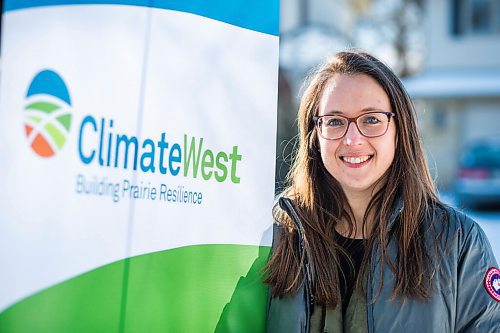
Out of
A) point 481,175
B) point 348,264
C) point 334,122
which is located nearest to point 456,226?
point 348,264

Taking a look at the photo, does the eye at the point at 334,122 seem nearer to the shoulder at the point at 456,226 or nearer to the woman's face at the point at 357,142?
the woman's face at the point at 357,142

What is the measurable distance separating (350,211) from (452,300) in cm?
47

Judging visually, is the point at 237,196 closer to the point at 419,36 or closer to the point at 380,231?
the point at 380,231

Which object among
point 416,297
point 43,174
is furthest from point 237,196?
point 43,174

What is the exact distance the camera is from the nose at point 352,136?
2320 millimetres

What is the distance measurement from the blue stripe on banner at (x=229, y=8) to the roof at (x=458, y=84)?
16727 millimetres

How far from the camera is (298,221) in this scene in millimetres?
2441

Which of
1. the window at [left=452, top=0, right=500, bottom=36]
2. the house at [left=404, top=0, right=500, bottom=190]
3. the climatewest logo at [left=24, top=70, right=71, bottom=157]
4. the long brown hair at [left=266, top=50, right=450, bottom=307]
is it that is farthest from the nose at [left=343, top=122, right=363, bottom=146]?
the window at [left=452, top=0, right=500, bottom=36]

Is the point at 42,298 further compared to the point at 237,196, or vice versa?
the point at 237,196

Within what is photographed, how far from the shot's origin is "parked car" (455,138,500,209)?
13.9 meters

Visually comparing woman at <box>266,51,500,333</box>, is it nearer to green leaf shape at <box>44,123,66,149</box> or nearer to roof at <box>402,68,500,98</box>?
green leaf shape at <box>44,123,66,149</box>

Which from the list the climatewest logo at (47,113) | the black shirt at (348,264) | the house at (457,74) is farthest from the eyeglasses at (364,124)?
the house at (457,74)

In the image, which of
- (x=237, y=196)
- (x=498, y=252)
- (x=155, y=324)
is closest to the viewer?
(x=155, y=324)

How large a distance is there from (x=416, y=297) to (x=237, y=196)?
62 centimetres
